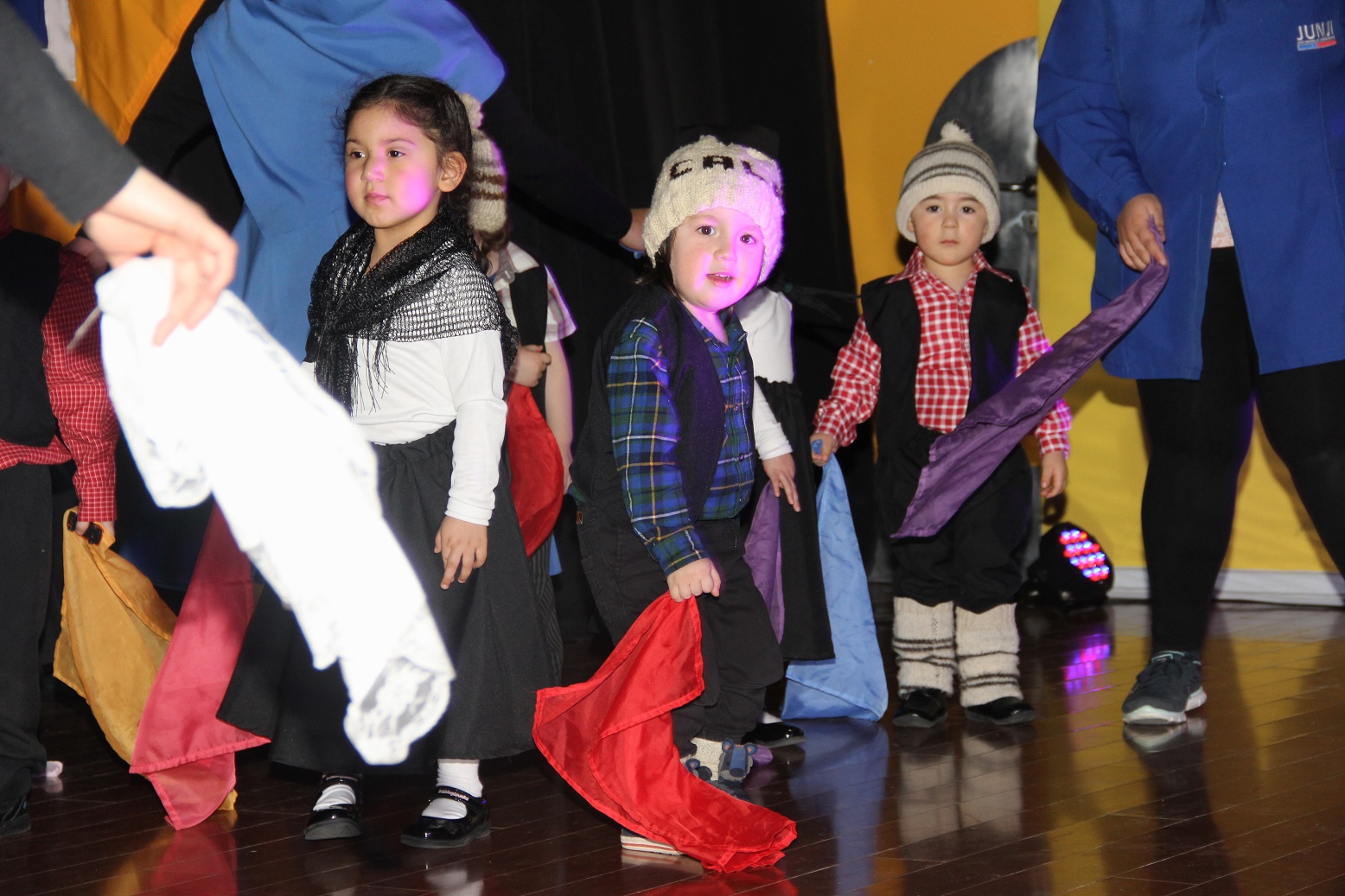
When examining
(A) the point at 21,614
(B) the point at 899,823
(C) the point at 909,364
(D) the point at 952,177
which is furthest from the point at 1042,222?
(A) the point at 21,614

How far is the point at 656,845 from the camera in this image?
6.42ft

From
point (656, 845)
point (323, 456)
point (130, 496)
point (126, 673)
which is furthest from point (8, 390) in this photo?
point (323, 456)

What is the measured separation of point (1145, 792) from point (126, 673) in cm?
175

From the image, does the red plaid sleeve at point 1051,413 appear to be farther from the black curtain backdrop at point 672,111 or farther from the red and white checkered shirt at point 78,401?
the red and white checkered shirt at point 78,401

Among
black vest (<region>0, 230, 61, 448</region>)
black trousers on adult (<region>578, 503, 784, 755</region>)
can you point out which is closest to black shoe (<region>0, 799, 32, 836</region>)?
black vest (<region>0, 230, 61, 448</region>)

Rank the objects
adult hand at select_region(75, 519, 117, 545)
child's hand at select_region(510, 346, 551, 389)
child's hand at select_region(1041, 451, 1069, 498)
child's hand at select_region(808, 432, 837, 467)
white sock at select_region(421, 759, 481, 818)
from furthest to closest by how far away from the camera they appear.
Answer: child's hand at select_region(808, 432, 837, 467) < child's hand at select_region(1041, 451, 1069, 498) < child's hand at select_region(510, 346, 551, 389) < adult hand at select_region(75, 519, 117, 545) < white sock at select_region(421, 759, 481, 818)

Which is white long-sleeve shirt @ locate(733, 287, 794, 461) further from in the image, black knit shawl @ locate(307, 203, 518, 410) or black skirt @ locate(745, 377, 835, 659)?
black knit shawl @ locate(307, 203, 518, 410)

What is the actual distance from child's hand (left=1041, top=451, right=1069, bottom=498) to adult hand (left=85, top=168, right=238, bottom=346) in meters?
2.00

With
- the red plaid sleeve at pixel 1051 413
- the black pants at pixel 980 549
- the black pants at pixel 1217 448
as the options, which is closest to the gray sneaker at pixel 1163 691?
the black pants at pixel 1217 448

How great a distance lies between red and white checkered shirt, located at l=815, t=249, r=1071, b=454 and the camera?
279 centimetres

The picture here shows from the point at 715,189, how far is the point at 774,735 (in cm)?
110

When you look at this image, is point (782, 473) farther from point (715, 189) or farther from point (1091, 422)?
point (1091, 422)

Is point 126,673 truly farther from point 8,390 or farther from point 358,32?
point 358,32

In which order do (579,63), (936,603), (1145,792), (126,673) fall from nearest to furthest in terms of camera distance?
(1145,792) < (126,673) < (936,603) < (579,63)
